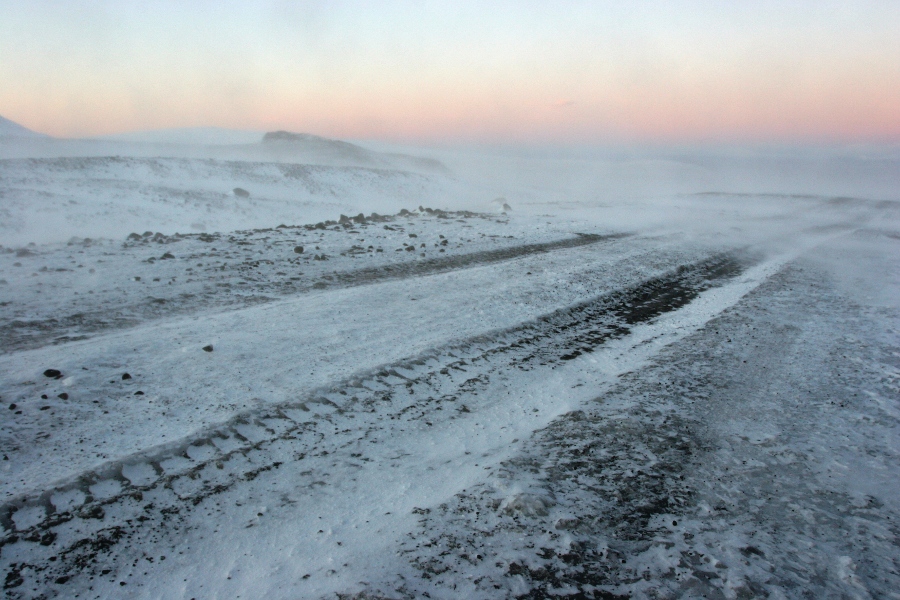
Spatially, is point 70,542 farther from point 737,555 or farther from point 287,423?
point 737,555

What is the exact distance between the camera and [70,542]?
3.06 m

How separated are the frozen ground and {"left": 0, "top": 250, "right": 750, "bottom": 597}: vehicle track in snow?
2 cm

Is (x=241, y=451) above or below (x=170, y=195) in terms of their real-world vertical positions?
below

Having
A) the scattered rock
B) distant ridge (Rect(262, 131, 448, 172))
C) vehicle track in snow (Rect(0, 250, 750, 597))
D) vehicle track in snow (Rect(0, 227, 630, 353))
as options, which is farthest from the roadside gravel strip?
distant ridge (Rect(262, 131, 448, 172))

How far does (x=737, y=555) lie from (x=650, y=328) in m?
4.59

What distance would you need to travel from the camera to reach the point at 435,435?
4473 mm

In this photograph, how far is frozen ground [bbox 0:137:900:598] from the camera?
9.74 ft

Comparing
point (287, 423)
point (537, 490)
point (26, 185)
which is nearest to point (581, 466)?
point (537, 490)

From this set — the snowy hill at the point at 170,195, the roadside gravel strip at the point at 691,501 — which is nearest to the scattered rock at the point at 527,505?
the roadside gravel strip at the point at 691,501

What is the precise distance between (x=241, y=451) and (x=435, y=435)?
1.61 m

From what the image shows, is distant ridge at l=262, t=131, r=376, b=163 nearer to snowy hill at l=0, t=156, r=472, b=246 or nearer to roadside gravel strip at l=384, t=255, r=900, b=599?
snowy hill at l=0, t=156, r=472, b=246

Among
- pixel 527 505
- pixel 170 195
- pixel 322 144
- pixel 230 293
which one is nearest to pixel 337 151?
pixel 322 144

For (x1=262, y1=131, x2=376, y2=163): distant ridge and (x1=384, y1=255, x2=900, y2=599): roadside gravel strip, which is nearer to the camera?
(x1=384, y1=255, x2=900, y2=599): roadside gravel strip

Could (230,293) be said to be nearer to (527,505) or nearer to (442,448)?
(442,448)
